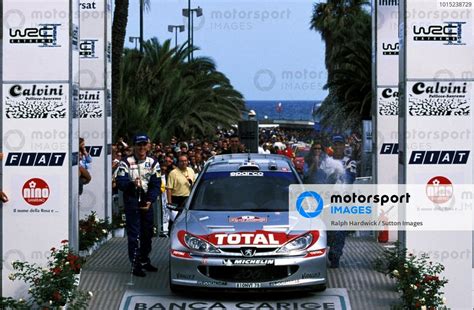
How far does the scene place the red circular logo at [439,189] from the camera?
10484 mm

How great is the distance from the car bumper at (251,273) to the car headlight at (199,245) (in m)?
0.10

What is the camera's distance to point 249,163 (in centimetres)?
1195

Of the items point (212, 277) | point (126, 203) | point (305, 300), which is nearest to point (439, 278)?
point (305, 300)

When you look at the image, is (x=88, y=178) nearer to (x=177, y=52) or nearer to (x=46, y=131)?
(x=46, y=131)

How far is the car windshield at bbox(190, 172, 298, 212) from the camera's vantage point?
11.3m

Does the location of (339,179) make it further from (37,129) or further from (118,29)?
(118,29)

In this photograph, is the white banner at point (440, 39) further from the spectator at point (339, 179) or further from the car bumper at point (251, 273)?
the spectator at point (339, 179)

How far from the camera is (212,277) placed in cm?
1019

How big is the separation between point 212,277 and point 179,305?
1.74ft

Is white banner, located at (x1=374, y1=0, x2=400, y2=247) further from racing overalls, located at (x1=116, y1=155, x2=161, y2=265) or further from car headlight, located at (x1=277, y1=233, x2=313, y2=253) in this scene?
car headlight, located at (x1=277, y1=233, x2=313, y2=253)

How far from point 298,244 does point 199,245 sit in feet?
3.58

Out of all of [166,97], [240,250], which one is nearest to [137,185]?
[240,250]

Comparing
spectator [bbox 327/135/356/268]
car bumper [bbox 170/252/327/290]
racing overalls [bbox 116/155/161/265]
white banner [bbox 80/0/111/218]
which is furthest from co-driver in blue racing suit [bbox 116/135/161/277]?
white banner [bbox 80/0/111/218]

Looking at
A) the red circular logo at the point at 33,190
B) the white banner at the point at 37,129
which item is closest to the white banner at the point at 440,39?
the white banner at the point at 37,129
